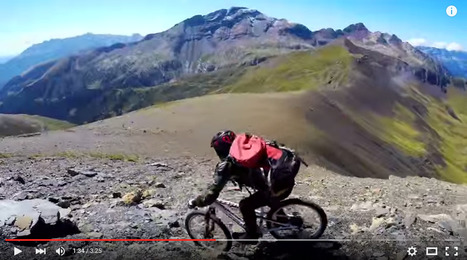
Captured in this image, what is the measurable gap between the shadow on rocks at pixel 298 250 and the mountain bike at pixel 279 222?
0.17 meters

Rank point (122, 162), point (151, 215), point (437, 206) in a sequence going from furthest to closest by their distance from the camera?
1. point (122, 162)
2. point (437, 206)
3. point (151, 215)

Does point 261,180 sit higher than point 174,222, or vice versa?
point 261,180

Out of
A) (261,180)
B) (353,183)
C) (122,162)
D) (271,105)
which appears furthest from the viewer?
(271,105)

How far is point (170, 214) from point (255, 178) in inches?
158

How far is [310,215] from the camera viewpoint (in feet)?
30.8

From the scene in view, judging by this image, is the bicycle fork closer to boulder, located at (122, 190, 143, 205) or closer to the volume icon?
the volume icon

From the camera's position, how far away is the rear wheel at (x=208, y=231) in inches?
373

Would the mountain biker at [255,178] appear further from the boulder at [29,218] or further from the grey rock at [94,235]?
the boulder at [29,218]

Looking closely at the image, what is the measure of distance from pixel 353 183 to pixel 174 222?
9554 mm

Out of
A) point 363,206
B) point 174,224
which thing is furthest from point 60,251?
point 363,206

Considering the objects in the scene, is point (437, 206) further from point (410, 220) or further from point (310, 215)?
point (310, 215)

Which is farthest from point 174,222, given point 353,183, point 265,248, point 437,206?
point 353,183

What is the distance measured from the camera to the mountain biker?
28.0 feet

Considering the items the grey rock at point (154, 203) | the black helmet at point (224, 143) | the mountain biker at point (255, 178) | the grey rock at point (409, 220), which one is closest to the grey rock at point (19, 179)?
the grey rock at point (154, 203)
